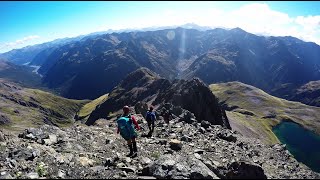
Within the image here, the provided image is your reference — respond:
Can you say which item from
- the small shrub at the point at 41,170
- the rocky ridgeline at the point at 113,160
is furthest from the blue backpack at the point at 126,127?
the small shrub at the point at 41,170

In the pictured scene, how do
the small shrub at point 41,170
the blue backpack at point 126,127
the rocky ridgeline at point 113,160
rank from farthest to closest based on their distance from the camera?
the blue backpack at point 126,127 < the rocky ridgeline at point 113,160 < the small shrub at point 41,170

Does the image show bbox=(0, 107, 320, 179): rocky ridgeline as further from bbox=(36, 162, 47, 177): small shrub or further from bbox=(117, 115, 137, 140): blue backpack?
bbox=(117, 115, 137, 140): blue backpack

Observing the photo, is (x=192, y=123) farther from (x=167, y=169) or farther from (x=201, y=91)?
(x=201, y=91)

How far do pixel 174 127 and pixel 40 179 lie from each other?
25.2 meters

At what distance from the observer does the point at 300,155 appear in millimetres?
156625

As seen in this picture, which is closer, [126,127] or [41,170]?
[41,170]

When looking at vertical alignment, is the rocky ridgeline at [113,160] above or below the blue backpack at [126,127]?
below

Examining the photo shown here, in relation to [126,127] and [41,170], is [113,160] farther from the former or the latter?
[41,170]

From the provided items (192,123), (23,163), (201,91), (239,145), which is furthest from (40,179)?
(201,91)

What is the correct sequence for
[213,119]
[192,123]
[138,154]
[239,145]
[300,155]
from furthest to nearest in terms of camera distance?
[300,155] < [213,119] < [192,123] < [239,145] < [138,154]

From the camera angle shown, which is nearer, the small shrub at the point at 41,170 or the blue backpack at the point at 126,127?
the small shrub at the point at 41,170

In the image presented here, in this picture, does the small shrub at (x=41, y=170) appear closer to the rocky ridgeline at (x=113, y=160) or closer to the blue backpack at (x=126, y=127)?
the rocky ridgeline at (x=113, y=160)

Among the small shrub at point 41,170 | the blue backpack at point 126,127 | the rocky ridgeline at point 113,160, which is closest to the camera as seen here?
the small shrub at point 41,170

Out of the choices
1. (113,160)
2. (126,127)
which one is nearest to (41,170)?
(113,160)
